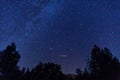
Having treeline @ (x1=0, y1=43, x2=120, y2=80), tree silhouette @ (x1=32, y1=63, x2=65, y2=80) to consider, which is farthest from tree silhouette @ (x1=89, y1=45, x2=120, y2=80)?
tree silhouette @ (x1=32, y1=63, x2=65, y2=80)

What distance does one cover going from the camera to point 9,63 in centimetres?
4256

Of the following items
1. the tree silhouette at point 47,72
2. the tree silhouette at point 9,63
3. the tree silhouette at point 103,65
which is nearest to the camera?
the tree silhouette at point 103,65

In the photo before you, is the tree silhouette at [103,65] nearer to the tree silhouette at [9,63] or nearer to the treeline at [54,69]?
the treeline at [54,69]

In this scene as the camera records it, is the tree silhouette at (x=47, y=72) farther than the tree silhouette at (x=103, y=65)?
Yes

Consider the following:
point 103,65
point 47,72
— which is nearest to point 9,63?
point 47,72

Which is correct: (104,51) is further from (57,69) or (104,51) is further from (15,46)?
(15,46)

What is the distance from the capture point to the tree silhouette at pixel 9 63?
4138cm

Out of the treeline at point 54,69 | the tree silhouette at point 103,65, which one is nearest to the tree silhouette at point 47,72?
the treeline at point 54,69

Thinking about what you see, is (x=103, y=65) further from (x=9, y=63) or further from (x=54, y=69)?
(x=9, y=63)

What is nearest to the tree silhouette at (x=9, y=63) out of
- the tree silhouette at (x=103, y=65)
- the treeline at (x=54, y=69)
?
the treeline at (x=54, y=69)

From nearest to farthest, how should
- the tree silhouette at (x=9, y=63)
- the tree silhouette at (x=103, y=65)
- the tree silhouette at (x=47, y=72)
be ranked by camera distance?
the tree silhouette at (x=103, y=65)
the tree silhouette at (x=9, y=63)
the tree silhouette at (x=47, y=72)

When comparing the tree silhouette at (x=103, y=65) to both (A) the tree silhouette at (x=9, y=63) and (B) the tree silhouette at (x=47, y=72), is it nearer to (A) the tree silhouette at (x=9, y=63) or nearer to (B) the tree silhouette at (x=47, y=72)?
(B) the tree silhouette at (x=47, y=72)

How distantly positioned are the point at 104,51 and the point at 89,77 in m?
5.07

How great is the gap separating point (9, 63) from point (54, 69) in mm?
8054
